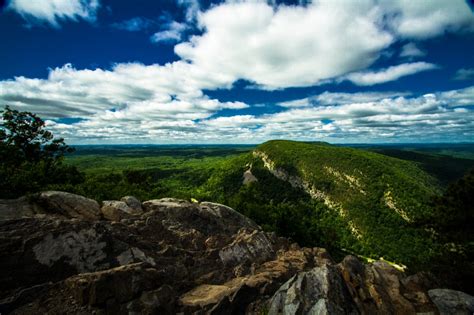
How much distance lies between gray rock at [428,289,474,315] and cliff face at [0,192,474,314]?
54 millimetres

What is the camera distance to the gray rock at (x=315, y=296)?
13.4 meters

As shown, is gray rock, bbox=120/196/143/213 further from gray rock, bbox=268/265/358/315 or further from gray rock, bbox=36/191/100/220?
gray rock, bbox=268/265/358/315

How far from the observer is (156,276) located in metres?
14.3

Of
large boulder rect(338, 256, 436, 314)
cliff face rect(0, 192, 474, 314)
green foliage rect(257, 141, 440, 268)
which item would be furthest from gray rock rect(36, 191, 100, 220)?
green foliage rect(257, 141, 440, 268)

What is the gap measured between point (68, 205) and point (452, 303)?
30.5m

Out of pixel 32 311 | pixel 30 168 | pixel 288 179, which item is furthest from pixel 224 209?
pixel 288 179

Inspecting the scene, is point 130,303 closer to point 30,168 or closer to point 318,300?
point 318,300

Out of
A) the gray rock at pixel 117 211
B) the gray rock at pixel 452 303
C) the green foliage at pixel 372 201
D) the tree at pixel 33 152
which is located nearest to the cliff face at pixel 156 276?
the gray rock at pixel 452 303

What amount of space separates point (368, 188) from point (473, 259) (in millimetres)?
149825

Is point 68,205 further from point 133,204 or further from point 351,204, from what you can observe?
point 351,204

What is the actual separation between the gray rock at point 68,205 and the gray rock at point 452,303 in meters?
27.6

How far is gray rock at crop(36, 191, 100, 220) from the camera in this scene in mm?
21273

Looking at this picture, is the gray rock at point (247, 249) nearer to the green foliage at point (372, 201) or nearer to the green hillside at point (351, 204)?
the green hillside at point (351, 204)

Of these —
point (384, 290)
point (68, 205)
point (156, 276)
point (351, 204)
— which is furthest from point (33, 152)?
point (351, 204)
